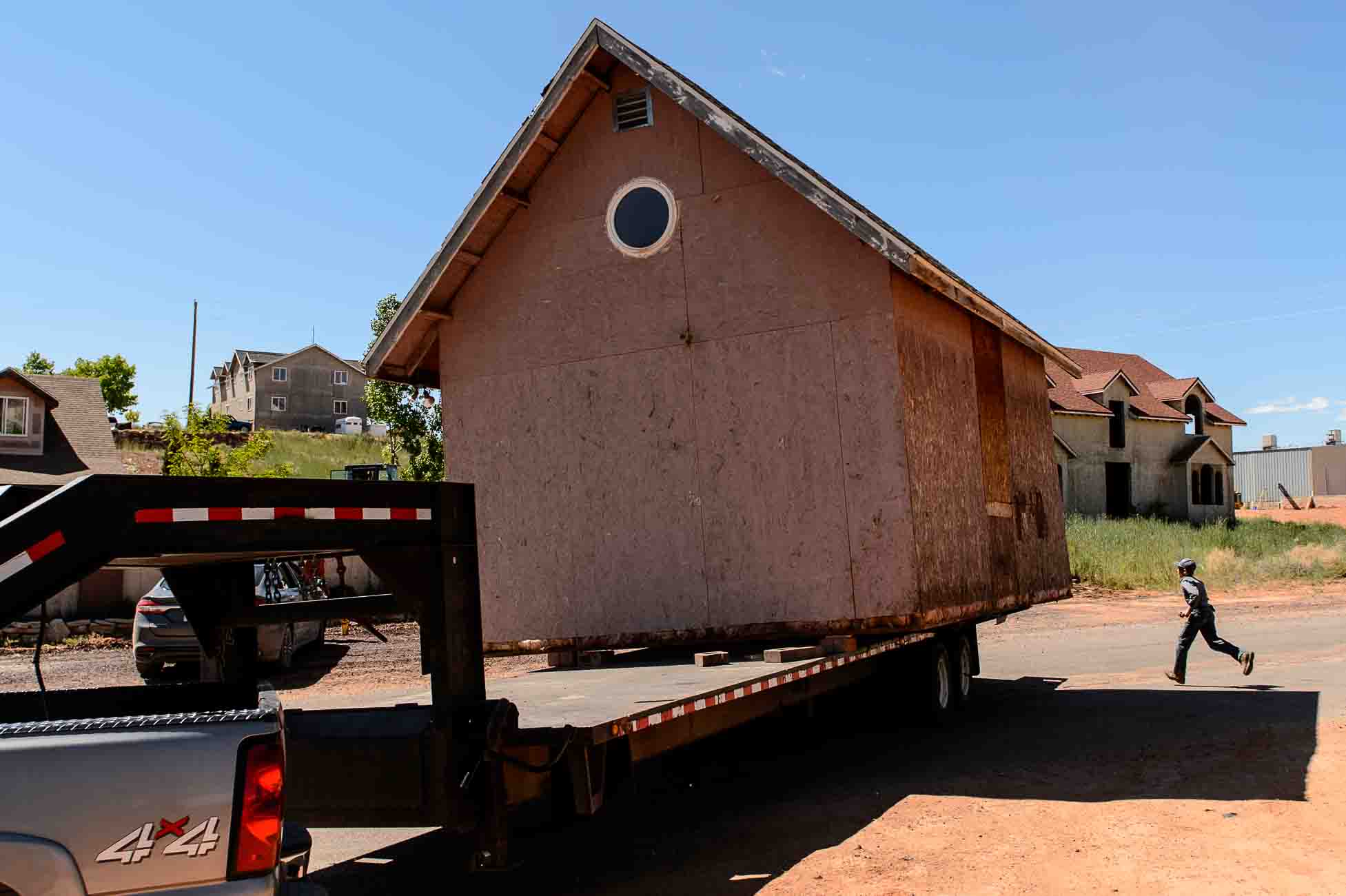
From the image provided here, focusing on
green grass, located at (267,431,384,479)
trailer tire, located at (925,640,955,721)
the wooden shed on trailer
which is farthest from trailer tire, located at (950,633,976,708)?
green grass, located at (267,431,384,479)

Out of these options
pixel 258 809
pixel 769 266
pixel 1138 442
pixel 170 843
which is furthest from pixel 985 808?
pixel 1138 442

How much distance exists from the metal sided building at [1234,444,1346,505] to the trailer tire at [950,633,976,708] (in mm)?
60245

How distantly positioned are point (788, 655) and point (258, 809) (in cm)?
571

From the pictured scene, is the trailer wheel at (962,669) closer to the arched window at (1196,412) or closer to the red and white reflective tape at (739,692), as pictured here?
the red and white reflective tape at (739,692)

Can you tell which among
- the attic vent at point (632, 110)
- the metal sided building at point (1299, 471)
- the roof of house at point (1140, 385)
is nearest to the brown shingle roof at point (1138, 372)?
the roof of house at point (1140, 385)

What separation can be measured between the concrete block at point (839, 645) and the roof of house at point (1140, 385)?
34696 millimetres

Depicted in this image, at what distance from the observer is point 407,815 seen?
5707 millimetres

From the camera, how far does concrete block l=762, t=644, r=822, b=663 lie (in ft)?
29.5

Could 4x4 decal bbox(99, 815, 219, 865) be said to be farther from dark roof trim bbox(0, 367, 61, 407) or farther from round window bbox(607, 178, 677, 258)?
dark roof trim bbox(0, 367, 61, 407)

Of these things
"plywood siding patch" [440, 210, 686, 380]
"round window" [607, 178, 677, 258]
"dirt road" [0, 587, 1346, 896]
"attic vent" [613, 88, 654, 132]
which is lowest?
"dirt road" [0, 587, 1346, 896]

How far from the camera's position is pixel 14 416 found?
1287 inches

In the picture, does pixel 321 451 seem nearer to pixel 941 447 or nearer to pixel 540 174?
pixel 540 174

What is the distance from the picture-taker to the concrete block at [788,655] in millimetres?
8984

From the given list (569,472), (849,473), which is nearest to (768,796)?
(849,473)
